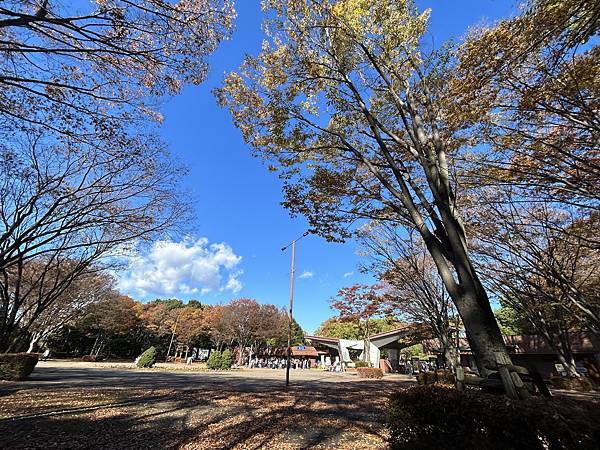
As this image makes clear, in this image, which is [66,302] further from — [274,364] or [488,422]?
[488,422]

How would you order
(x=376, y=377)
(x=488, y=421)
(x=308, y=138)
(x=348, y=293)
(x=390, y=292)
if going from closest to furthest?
1. (x=488, y=421)
2. (x=308, y=138)
3. (x=390, y=292)
4. (x=376, y=377)
5. (x=348, y=293)

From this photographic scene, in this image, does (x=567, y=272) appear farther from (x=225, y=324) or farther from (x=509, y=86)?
(x=225, y=324)

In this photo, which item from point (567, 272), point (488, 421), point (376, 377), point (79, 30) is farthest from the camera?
point (376, 377)

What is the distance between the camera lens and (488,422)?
288 centimetres

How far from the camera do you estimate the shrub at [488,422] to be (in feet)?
7.87

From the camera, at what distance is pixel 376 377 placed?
64.3 ft

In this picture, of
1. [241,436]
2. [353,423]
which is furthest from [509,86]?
[241,436]

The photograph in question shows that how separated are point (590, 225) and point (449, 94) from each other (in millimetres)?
5827

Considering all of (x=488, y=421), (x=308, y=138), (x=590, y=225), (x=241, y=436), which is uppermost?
(x=308, y=138)

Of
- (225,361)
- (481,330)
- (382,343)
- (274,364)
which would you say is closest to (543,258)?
(481,330)

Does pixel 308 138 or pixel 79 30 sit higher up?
pixel 308 138

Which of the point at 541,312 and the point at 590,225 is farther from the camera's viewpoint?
the point at 541,312

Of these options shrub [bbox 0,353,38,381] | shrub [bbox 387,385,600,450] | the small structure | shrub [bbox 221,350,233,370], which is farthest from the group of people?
shrub [bbox 387,385,600,450]

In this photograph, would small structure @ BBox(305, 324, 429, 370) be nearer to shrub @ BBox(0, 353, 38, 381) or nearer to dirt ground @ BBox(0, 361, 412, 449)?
dirt ground @ BBox(0, 361, 412, 449)
